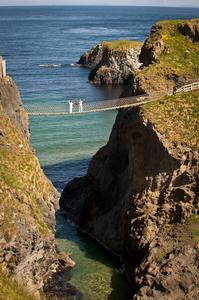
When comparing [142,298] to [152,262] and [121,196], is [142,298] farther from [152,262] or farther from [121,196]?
[121,196]

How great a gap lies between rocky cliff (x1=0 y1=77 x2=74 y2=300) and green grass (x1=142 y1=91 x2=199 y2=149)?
9.37 meters

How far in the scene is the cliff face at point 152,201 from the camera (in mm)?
36000

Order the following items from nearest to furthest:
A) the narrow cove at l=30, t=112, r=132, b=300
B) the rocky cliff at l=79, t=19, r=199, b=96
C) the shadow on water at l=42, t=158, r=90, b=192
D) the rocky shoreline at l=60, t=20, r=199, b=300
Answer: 1. the rocky shoreline at l=60, t=20, r=199, b=300
2. the narrow cove at l=30, t=112, r=132, b=300
3. the rocky cliff at l=79, t=19, r=199, b=96
4. the shadow on water at l=42, t=158, r=90, b=192

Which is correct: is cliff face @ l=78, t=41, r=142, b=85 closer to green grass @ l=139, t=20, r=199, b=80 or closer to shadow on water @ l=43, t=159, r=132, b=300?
green grass @ l=139, t=20, r=199, b=80

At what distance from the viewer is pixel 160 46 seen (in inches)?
2280

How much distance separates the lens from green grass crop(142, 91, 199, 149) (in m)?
41.4

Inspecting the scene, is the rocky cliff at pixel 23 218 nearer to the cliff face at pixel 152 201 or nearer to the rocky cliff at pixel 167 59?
the cliff face at pixel 152 201

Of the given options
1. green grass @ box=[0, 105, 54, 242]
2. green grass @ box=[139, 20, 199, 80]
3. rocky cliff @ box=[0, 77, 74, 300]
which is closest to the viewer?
rocky cliff @ box=[0, 77, 74, 300]

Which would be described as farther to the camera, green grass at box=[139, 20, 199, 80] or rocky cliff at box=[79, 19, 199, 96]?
green grass at box=[139, 20, 199, 80]

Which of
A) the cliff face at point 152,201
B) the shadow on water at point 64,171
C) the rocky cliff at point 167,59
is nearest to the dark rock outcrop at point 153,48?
the rocky cliff at point 167,59

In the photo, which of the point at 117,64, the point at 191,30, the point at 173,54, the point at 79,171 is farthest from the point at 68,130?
the point at 117,64

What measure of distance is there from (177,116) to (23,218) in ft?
50.2

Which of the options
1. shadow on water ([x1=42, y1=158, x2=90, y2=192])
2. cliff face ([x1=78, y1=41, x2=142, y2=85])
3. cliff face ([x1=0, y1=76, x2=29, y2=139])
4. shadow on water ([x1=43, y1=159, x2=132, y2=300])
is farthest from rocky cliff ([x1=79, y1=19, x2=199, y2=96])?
cliff face ([x1=78, y1=41, x2=142, y2=85])

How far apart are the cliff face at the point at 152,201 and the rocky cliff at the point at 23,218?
5.29 m
